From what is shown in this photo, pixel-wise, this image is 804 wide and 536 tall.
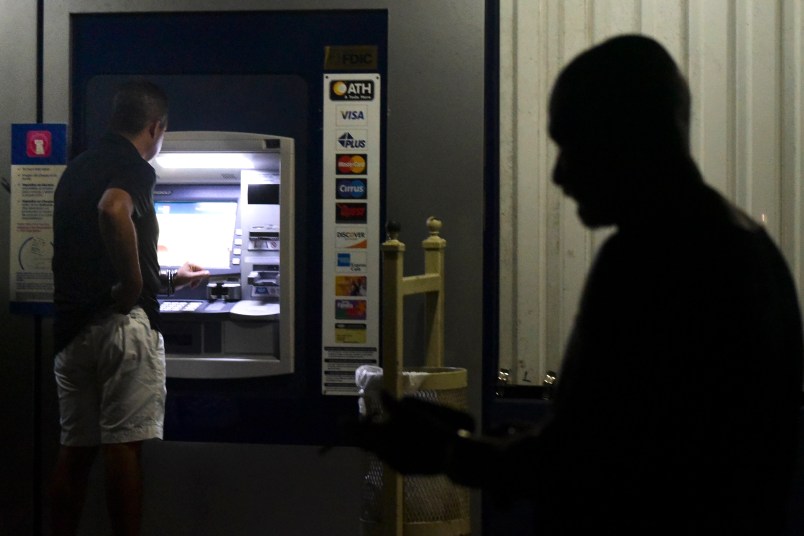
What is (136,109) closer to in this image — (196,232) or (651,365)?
(196,232)

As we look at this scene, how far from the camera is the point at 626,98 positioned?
4.50 feet

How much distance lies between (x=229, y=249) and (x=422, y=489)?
127cm

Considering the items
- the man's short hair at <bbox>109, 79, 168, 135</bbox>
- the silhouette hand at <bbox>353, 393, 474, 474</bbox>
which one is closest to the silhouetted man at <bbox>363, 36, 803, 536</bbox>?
the silhouette hand at <bbox>353, 393, 474, 474</bbox>

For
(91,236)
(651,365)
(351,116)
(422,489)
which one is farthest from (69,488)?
(651,365)

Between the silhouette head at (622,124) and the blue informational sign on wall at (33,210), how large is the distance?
305 cm

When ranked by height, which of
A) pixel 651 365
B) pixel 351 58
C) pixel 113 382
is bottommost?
pixel 113 382

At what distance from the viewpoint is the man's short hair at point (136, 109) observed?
3.74 m

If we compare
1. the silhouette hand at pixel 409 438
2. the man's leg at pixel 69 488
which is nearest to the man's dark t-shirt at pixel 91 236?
the man's leg at pixel 69 488

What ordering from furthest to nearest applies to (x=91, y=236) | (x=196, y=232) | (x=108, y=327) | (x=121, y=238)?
(x=196, y=232)
(x=91, y=236)
(x=108, y=327)
(x=121, y=238)

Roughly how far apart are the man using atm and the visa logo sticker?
759mm

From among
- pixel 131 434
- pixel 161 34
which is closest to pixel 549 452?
pixel 131 434

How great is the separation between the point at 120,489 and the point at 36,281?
3.42 ft

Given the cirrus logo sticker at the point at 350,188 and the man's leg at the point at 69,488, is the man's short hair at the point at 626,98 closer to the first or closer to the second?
the cirrus logo sticker at the point at 350,188

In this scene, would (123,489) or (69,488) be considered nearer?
(123,489)
